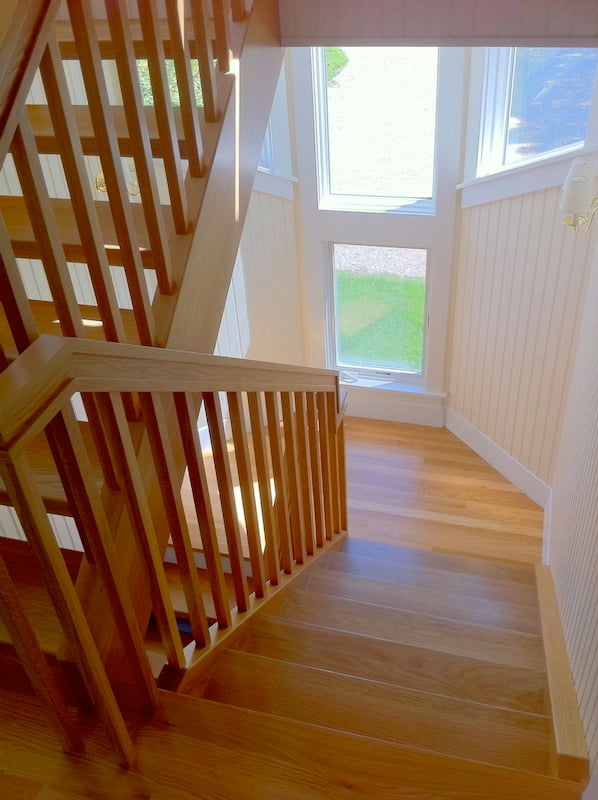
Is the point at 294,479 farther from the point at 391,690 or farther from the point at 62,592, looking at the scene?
the point at 62,592

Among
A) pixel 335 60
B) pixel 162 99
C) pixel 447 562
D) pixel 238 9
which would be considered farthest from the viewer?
pixel 335 60

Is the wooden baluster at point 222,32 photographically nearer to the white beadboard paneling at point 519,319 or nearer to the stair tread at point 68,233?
the stair tread at point 68,233

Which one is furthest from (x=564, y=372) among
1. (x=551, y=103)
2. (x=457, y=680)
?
(x=457, y=680)

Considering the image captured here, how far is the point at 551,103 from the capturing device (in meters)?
3.53

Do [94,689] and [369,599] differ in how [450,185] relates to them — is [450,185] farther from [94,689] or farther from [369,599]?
[94,689]

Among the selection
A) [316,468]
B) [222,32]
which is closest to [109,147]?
[222,32]

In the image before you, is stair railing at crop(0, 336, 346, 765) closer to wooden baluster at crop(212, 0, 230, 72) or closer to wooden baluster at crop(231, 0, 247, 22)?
wooden baluster at crop(212, 0, 230, 72)

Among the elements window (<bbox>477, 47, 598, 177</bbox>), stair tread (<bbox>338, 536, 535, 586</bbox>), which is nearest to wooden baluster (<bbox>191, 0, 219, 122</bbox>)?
stair tread (<bbox>338, 536, 535, 586</bbox>)

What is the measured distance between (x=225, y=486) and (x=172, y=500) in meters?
0.30

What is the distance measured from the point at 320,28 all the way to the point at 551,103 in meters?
2.06

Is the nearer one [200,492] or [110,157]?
[110,157]

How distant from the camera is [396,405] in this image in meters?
5.18

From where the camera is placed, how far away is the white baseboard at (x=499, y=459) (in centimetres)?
410

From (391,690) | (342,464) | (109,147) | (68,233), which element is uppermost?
(109,147)
